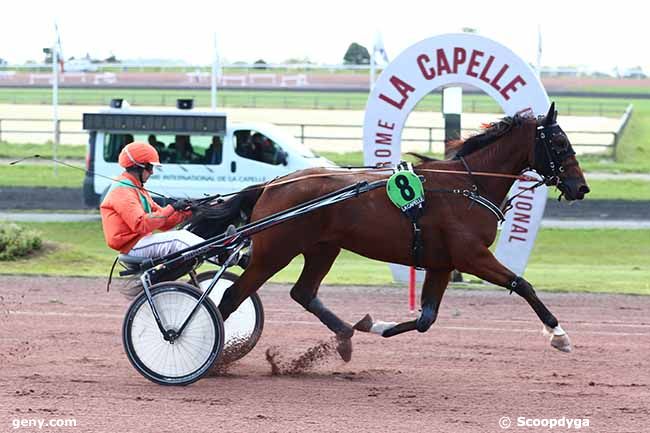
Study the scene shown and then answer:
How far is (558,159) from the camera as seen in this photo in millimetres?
8141

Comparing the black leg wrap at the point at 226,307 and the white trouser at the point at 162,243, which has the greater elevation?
the white trouser at the point at 162,243

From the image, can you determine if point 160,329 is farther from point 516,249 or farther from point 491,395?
point 516,249

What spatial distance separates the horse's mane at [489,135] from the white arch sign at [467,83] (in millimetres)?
3968

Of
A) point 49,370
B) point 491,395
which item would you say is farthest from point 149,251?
point 491,395

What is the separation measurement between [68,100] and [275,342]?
112 feet

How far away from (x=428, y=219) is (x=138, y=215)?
1969 millimetres

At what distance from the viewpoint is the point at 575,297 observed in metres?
12.6

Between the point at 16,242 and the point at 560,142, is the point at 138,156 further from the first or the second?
→ the point at 16,242

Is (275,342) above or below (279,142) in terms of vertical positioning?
below

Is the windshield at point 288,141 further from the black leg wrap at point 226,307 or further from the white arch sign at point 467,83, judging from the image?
the black leg wrap at point 226,307

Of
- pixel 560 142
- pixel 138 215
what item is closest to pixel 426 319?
pixel 560 142

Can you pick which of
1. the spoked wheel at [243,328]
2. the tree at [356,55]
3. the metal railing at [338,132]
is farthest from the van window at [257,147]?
the tree at [356,55]

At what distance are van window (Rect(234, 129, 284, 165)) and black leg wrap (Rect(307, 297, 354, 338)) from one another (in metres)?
11.6

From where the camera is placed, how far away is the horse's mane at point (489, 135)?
330 inches
